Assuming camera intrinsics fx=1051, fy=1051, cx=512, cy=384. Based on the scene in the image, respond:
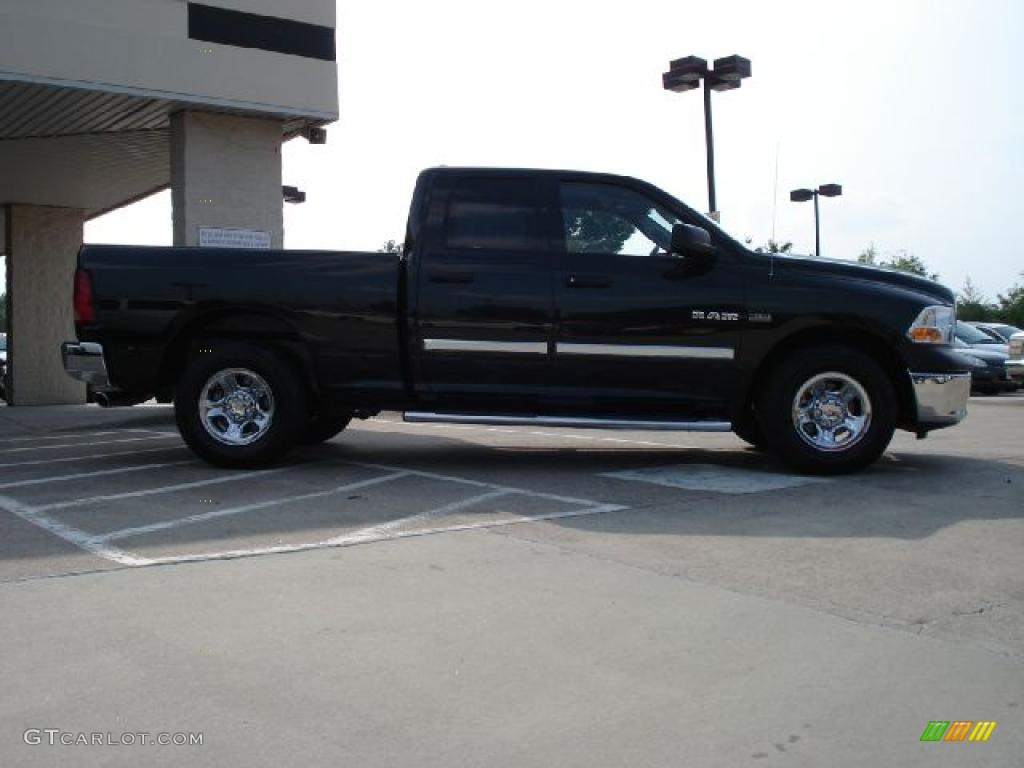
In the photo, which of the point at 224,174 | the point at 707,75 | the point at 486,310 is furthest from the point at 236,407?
the point at 707,75

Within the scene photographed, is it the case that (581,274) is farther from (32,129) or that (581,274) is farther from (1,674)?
(32,129)

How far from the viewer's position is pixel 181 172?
507 inches

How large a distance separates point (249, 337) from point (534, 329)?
2.11 meters

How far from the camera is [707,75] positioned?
17672 millimetres

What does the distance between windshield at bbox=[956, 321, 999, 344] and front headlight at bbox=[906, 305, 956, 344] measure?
15.5 m

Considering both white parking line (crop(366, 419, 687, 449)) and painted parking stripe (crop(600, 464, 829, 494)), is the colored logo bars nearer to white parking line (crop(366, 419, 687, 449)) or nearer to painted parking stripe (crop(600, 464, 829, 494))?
painted parking stripe (crop(600, 464, 829, 494))

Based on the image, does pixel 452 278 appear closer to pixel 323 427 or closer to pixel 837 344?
pixel 323 427

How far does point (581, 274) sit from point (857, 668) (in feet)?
14.1

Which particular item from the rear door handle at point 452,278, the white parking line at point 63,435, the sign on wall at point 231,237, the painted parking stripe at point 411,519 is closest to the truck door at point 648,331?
the rear door handle at point 452,278

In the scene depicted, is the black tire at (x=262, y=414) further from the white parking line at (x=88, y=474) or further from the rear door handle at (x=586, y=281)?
the rear door handle at (x=586, y=281)

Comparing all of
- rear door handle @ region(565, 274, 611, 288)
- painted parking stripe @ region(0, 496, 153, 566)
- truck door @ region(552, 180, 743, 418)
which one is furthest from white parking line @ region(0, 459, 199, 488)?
rear door handle @ region(565, 274, 611, 288)

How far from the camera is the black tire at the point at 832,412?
7.21 meters

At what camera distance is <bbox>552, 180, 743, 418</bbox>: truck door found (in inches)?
289

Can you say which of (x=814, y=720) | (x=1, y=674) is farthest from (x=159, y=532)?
(x=814, y=720)
